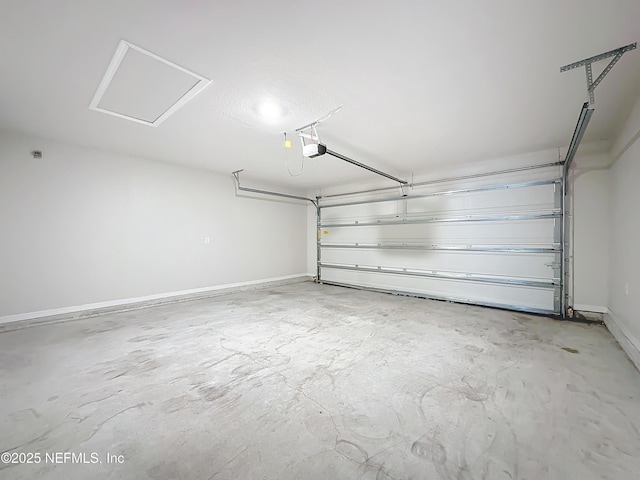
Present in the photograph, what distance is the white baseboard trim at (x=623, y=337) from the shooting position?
2251 millimetres

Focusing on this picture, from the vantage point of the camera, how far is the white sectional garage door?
3.82 metres

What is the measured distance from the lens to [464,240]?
4512 millimetres

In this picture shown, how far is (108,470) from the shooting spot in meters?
1.21

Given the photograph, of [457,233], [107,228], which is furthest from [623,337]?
[107,228]

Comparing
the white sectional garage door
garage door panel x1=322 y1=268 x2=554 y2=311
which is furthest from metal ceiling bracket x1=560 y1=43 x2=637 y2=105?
garage door panel x1=322 y1=268 x2=554 y2=311

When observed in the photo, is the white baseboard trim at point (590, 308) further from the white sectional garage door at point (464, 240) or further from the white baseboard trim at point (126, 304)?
the white baseboard trim at point (126, 304)

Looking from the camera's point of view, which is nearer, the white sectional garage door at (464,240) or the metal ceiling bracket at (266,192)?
A: the white sectional garage door at (464,240)

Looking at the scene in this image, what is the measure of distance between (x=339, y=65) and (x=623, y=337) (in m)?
3.83

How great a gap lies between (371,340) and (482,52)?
8.89ft

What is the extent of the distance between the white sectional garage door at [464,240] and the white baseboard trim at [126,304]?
2604 mm

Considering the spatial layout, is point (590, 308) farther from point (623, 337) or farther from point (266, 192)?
point (266, 192)

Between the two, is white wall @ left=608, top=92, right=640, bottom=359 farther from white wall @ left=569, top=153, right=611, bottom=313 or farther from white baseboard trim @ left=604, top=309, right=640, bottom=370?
white wall @ left=569, top=153, right=611, bottom=313

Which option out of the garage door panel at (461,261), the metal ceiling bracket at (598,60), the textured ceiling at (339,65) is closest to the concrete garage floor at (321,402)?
the garage door panel at (461,261)

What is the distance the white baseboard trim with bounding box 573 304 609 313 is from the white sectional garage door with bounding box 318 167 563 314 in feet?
0.68
